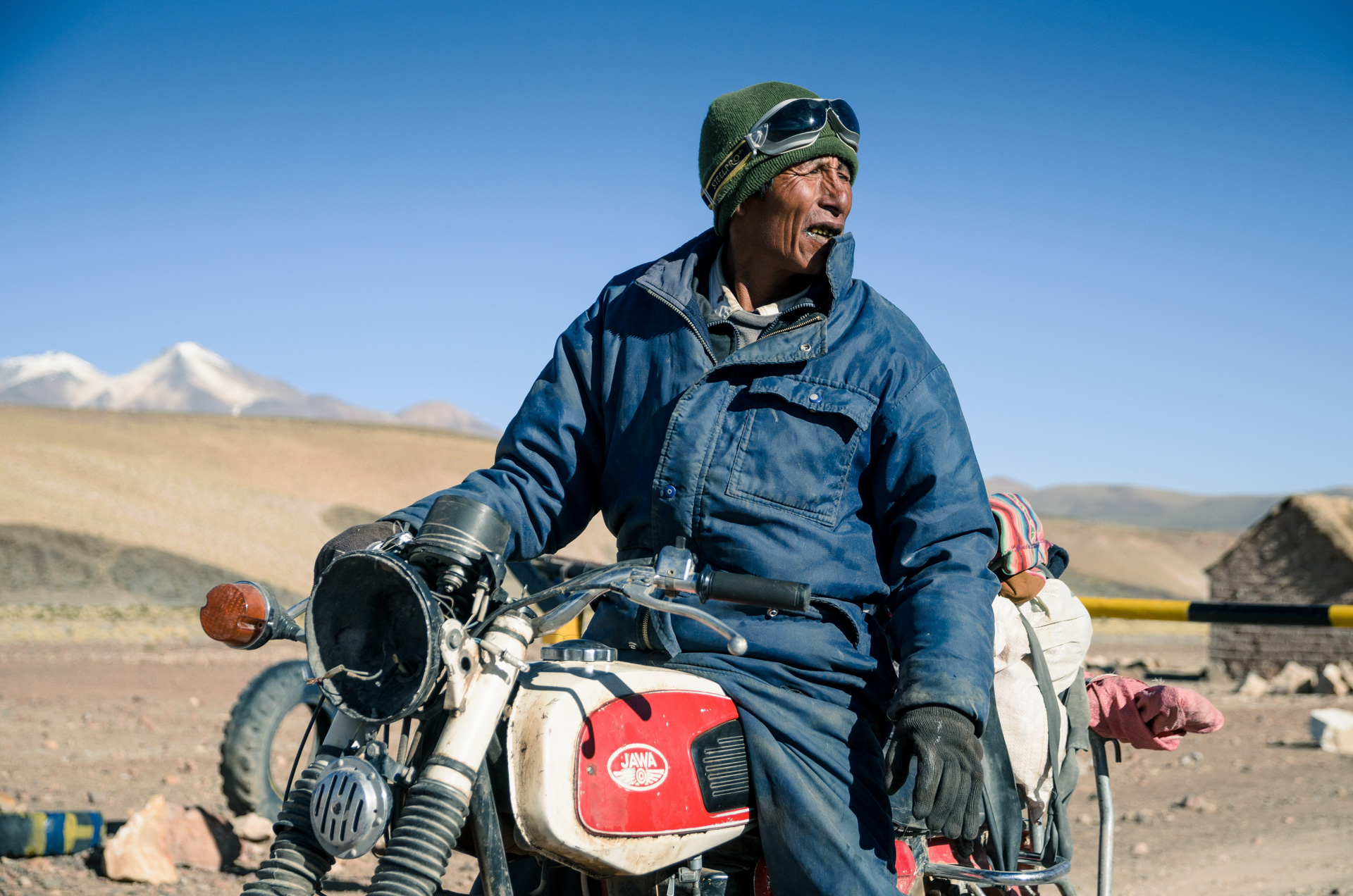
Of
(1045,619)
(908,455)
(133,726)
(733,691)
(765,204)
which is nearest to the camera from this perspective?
(733,691)

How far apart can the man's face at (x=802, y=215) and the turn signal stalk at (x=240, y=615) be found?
4.16 feet

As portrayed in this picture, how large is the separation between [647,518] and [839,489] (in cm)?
38

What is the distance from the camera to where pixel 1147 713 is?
286cm

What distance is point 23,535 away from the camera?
32969 mm

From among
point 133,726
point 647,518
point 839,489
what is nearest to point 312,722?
point 647,518

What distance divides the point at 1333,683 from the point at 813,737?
37.5 feet

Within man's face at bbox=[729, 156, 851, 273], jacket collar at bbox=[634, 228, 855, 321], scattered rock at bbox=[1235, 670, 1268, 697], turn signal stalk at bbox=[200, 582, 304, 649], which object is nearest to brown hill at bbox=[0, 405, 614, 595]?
scattered rock at bbox=[1235, 670, 1268, 697]

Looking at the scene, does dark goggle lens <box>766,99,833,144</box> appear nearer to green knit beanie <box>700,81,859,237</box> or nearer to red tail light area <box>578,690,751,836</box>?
green knit beanie <box>700,81,859,237</box>

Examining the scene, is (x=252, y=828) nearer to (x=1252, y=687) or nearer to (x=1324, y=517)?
(x=1252, y=687)

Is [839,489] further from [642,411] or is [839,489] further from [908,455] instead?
[642,411]

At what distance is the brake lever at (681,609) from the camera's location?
1.68 metres

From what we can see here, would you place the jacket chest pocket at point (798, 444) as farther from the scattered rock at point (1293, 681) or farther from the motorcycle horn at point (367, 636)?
the scattered rock at point (1293, 681)

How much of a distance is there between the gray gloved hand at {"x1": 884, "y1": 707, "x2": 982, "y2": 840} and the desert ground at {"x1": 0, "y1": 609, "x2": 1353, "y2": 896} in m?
3.40

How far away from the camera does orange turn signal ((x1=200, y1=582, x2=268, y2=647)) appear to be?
1870mm
